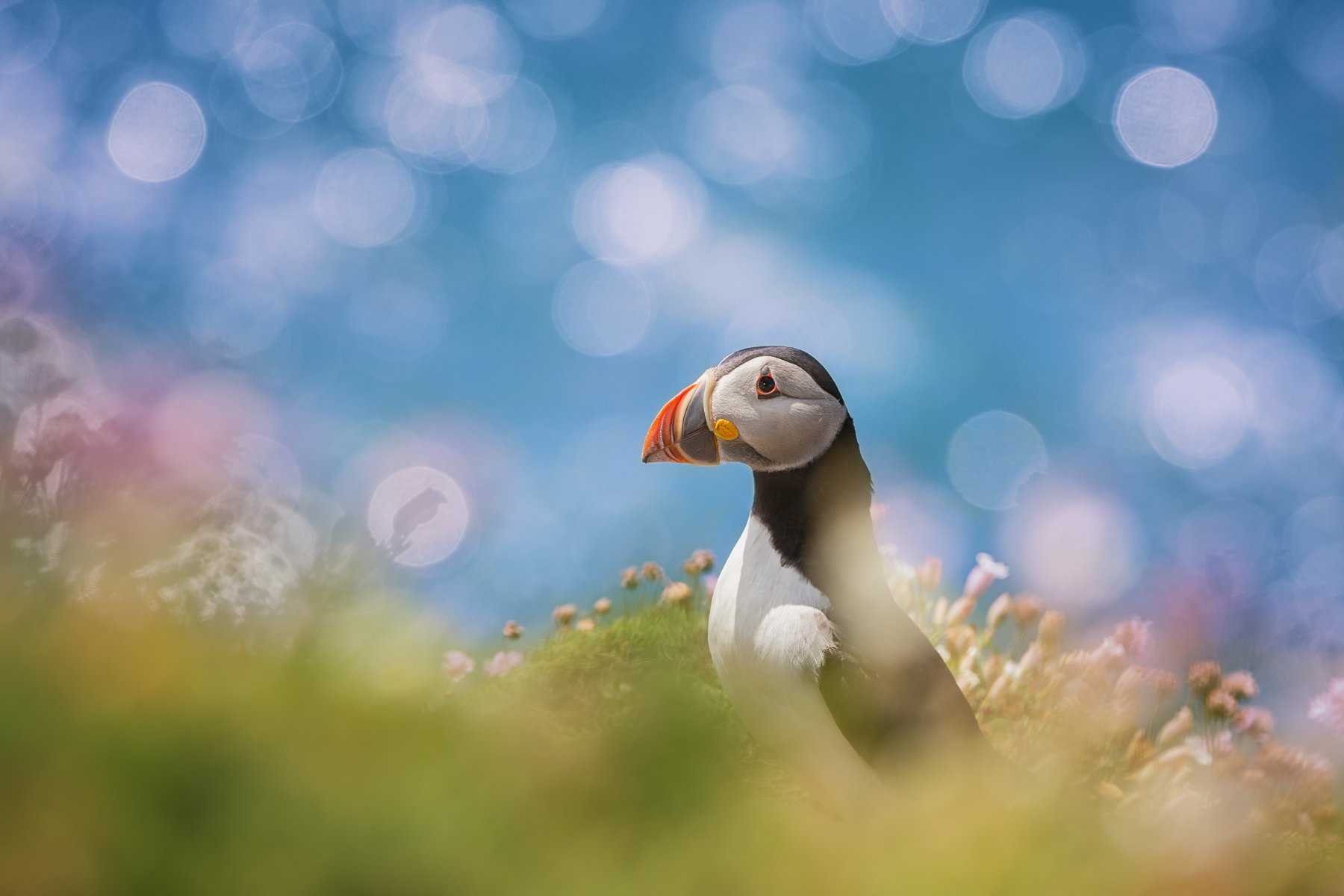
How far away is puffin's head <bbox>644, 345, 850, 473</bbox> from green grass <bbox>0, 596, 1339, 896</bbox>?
1995 millimetres

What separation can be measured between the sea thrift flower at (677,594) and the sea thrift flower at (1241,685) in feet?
7.16

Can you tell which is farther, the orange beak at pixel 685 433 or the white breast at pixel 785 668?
the orange beak at pixel 685 433

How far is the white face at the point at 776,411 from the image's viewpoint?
3357 mm

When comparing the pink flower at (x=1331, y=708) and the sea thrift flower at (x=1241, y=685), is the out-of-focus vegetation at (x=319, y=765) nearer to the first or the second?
the sea thrift flower at (x=1241, y=685)

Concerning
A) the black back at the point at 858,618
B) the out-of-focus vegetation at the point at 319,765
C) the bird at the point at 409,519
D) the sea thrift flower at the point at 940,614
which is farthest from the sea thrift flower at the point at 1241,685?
the bird at the point at 409,519

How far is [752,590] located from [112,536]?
213 cm

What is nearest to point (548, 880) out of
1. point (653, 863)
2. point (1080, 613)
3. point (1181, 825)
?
point (653, 863)

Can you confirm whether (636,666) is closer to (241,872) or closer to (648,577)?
(648,577)

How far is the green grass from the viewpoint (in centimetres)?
104

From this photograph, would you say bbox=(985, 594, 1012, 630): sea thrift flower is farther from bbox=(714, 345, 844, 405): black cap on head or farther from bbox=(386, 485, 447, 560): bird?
bbox=(386, 485, 447, 560): bird

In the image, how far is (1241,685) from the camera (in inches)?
155

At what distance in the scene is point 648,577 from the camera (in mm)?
4746

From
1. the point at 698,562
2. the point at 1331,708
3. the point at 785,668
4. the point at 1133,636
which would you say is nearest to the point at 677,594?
the point at 698,562

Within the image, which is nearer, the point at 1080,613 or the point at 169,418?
the point at 169,418
